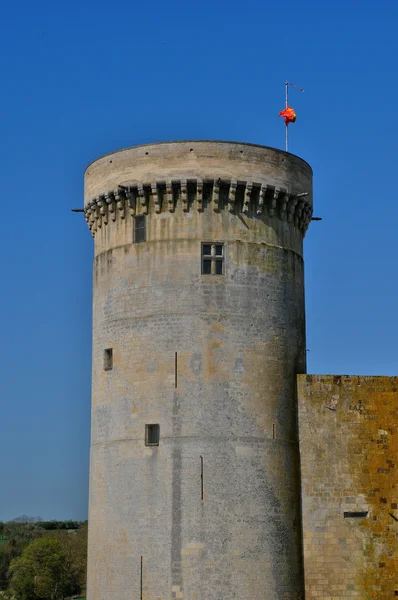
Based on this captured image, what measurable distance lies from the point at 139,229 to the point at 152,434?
256 inches

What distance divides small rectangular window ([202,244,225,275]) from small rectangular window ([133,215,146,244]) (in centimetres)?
206

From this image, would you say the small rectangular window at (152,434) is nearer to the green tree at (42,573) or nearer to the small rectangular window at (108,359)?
the small rectangular window at (108,359)

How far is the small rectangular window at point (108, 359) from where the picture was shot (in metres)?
29.2

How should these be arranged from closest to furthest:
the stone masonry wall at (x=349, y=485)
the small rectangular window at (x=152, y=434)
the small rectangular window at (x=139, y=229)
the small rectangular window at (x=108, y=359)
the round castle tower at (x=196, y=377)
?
the round castle tower at (x=196, y=377)
the small rectangular window at (x=152, y=434)
the stone masonry wall at (x=349, y=485)
the small rectangular window at (x=108, y=359)
the small rectangular window at (x=139, y=229)

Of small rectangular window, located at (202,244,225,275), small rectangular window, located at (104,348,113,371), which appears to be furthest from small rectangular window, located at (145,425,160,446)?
small rectangular window, located at (202,244,225,275)

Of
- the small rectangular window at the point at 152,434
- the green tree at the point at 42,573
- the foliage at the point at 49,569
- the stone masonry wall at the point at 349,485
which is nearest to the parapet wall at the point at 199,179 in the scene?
the stone masonry wall at the point at 349,485

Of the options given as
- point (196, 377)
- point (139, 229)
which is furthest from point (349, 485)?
point (139, 229)

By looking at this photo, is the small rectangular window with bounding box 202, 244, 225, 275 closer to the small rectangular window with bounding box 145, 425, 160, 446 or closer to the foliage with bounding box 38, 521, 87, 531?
the small rectangular window with bounding box 145, 425, 160, 446

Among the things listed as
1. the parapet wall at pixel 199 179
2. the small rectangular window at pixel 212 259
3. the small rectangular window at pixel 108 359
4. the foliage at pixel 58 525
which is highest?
the parapet wall at pixel 199 179

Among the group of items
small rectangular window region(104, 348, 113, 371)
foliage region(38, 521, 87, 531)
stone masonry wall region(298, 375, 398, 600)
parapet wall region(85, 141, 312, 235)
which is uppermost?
parapet wall region(85, 141, 312, 235)

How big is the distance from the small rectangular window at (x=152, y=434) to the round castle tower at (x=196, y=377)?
0.05 metres

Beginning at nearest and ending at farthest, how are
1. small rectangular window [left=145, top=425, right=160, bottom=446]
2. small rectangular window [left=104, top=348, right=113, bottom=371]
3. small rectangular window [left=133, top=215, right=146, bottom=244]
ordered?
small rectangular window [left=145, top=425, right=160, bottom=446], small rectangular window [left=104, top=348, right=113, bottom=371], small rectangular window [left=133, top=215, right=146, bottom=244]

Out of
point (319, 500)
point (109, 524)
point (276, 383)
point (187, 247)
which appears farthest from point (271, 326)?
point (109, 524)

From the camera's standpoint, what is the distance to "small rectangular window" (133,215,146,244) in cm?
2933
